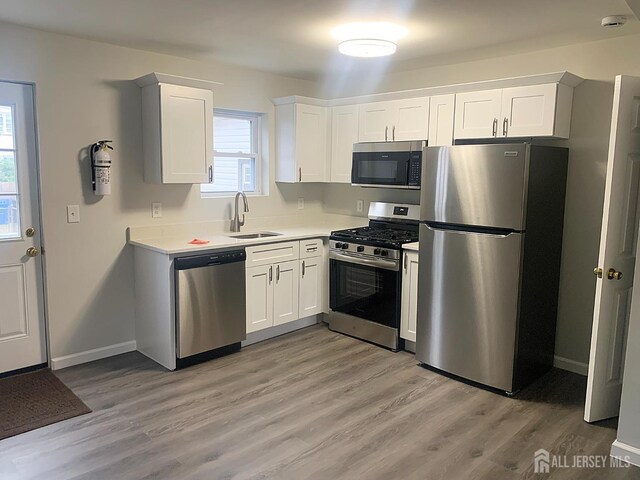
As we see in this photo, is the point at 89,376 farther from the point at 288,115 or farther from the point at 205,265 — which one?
the point at 288,115

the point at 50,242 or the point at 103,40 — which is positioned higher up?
the point at 103,40

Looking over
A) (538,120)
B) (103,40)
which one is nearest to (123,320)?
(103,40)

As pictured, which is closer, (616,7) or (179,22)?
(616,7)

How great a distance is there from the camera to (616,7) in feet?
8.84

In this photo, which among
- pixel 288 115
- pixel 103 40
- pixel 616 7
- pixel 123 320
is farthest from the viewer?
pixel 288 115

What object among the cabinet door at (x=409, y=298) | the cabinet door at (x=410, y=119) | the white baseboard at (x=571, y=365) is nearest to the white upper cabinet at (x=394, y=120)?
the cabinet door at (x=410, y=119)

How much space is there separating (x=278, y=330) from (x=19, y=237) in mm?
2153

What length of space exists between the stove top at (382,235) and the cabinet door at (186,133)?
1298 mm

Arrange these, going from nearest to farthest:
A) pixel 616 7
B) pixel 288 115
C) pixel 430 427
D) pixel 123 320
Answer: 1. pixel 616 7
2. pixel 430 427
3. pixel 123 320
4. pixel 288 115

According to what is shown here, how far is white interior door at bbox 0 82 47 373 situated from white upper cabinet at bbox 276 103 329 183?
7.04 feet

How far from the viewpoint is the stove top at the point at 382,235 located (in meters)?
4.01

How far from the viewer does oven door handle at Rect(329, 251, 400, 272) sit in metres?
3.95

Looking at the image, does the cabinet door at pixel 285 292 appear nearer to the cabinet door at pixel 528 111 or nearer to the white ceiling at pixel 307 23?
the white ceiling at pixel 307 23

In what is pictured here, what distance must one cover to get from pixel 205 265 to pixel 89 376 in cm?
113
